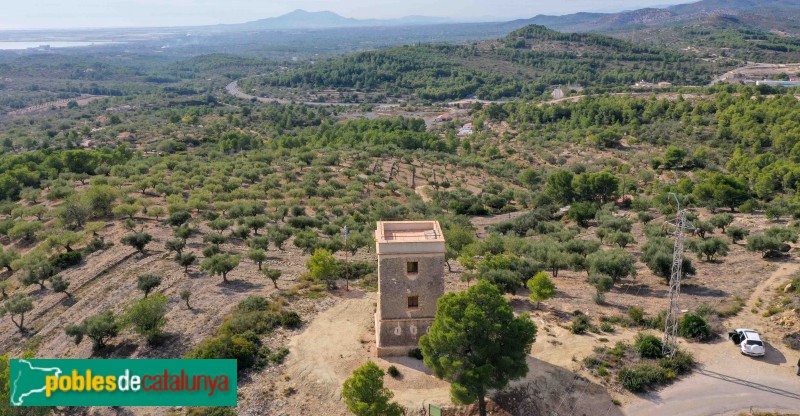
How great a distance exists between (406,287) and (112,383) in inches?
507

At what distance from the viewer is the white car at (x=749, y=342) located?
23922mm

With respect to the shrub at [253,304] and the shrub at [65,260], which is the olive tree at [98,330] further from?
the shrub at [65,260]

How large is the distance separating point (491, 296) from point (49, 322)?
2767cm

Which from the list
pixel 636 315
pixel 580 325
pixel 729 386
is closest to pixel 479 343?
pixel 580 325

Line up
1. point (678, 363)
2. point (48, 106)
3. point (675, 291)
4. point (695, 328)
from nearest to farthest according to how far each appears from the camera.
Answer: point (675, 291)
point (678, 363)
point (695, 328)
point (48, 106)

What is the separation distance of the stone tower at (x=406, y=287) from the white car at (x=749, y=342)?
48.1 ft

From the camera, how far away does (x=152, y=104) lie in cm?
15788

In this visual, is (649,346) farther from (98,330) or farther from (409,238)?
(98,330)

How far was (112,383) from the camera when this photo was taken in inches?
773

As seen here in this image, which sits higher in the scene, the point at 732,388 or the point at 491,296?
the point at 491,296

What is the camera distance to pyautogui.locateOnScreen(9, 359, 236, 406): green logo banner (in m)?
19.4

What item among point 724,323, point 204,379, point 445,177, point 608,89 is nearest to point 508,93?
point 608,89

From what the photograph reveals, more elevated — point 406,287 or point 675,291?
point 675,291

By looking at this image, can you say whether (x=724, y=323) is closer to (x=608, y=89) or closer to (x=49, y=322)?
(x=49, y=322)
